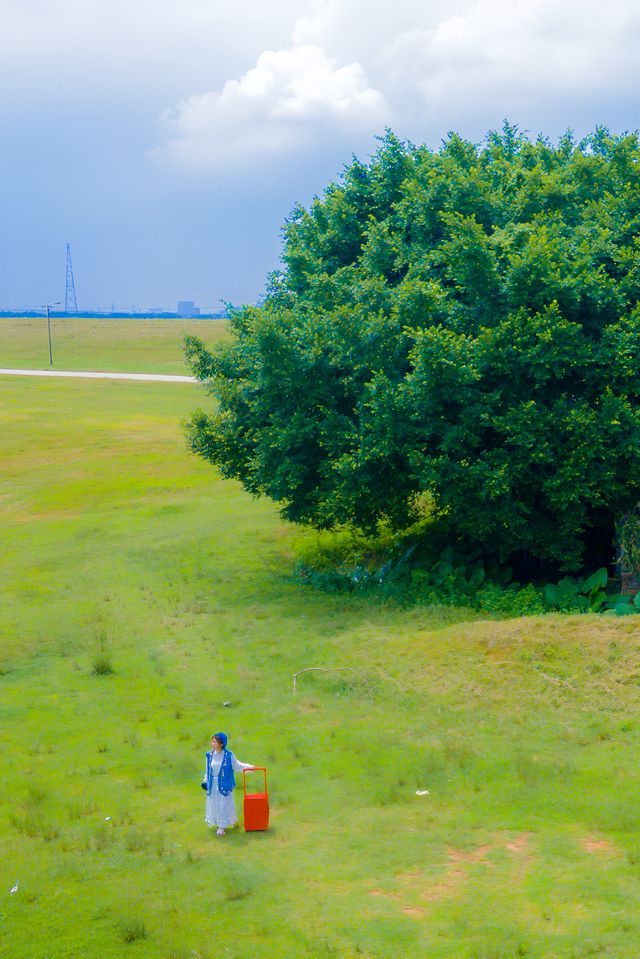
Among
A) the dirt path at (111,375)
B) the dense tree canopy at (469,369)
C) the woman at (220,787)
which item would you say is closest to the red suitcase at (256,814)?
the woman at (220,787)

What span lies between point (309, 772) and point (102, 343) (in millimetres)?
120227

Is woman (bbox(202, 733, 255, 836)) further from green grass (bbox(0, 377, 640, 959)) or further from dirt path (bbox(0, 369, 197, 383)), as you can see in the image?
dirt path (bbox(0, 369, 197, 383))

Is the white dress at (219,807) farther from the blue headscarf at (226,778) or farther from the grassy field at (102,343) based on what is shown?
the grassy field at (102,343)

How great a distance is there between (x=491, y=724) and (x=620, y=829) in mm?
4780

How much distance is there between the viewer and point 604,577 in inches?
1118

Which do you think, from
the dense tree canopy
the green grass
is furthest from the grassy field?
the green grass

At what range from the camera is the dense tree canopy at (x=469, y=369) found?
89.3 feet

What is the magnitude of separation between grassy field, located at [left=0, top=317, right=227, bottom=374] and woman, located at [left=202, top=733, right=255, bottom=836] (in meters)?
89.2

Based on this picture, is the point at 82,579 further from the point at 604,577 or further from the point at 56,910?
the point at 56,910

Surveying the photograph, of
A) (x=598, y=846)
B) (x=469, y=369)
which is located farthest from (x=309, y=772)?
(x=469, y=369)

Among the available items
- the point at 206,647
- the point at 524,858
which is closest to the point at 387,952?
the point at 524,858

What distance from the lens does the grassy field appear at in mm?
112688

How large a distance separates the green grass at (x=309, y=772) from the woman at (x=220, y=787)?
0.29 metres

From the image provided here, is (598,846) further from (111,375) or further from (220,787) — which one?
(111,375)
